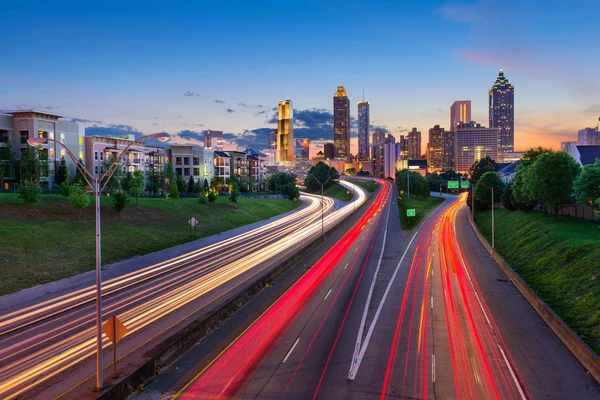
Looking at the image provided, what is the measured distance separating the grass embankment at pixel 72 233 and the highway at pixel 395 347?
63.4 ft

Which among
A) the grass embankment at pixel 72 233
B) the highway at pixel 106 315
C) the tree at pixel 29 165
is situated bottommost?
the highway at pixel 106 315

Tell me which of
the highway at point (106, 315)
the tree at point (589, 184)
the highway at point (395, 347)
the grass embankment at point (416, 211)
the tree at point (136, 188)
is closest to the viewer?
the highway at point (395, 347)

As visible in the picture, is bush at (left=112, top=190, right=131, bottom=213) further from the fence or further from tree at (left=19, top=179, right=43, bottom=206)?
the fence

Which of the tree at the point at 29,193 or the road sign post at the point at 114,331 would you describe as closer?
the road sign post at the point at 114,331

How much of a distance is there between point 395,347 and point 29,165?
65.0 meters

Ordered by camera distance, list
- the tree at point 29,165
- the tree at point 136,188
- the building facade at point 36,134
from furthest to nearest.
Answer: the building facade at point 36,134, the tree at point 29,165, the tree at point 136,188

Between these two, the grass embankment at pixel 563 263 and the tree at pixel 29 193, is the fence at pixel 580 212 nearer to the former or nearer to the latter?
the grass embankment at pixel 563 263

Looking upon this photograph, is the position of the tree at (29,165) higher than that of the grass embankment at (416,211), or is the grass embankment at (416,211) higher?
the tree at (29,165)

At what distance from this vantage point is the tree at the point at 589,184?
1719 inches

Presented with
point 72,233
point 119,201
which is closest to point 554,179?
point 119,201

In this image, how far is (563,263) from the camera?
33.0m

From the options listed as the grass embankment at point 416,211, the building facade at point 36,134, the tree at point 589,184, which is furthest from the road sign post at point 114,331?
the building facade at point 36,134

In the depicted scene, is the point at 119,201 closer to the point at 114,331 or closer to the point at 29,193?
the point at 29,193

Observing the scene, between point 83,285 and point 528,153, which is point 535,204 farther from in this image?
point 83,285
